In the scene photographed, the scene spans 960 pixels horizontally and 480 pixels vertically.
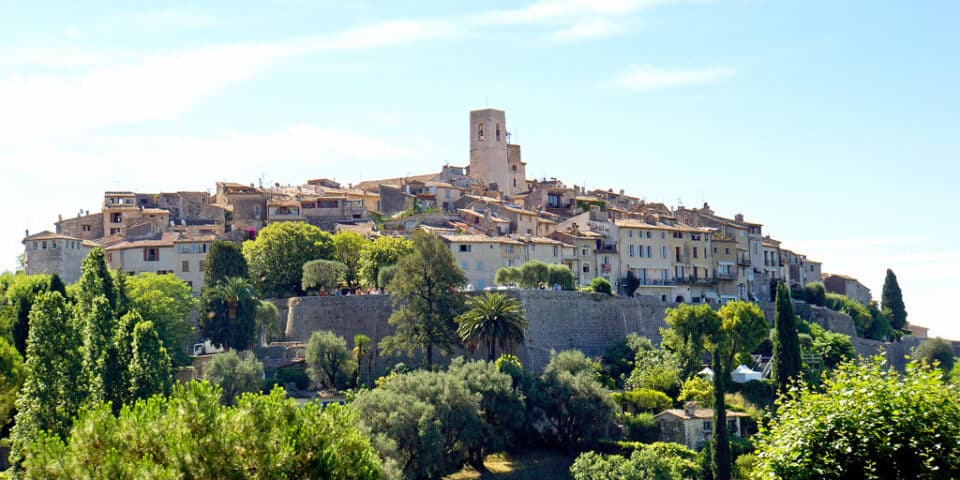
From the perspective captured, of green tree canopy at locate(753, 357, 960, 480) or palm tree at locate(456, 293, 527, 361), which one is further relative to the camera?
palm tree at locate(456, 293, 527, 361)

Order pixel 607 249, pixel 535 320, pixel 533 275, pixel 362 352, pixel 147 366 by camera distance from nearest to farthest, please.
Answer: pixel 147 366
pixel 362 352
pixel 535 320
pixel 533 275
pixel 607 249

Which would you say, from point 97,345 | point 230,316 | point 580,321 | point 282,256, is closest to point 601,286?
point 580,321

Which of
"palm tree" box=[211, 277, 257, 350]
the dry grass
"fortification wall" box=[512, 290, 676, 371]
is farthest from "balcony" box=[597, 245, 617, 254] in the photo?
the dry grass

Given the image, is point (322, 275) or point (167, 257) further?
point (167, 257)

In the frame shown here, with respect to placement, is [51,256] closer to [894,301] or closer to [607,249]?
[607,249]

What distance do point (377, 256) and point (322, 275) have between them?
3.32m

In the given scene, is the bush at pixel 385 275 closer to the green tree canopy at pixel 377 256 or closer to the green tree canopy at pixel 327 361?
the green tree canopy at pixel 377 256

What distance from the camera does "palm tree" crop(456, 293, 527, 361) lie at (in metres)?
70.1

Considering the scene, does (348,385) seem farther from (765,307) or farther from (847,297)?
(847,297)

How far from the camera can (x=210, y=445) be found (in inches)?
1453

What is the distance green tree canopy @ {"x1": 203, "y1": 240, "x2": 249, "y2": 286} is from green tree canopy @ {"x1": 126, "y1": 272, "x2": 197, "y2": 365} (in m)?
1.47

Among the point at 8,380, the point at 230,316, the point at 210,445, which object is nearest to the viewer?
the point at 210,445

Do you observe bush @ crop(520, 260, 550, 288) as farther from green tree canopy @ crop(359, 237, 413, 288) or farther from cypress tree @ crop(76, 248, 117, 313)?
cypress tree @ crop(76, 248, 117, 313)

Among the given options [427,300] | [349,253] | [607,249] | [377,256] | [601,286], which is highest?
[607,249]
